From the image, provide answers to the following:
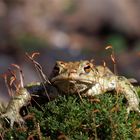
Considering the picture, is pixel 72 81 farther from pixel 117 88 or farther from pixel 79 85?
pixel 117 88

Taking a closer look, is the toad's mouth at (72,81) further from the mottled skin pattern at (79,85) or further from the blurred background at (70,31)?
the blurred background at (70,31)

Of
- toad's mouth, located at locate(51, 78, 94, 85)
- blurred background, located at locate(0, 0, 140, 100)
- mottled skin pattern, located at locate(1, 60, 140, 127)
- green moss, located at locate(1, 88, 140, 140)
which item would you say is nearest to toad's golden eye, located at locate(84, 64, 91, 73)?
mottled skin pattern, located at locate(1, 60, 140, 127)

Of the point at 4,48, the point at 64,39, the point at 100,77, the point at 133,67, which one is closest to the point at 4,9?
the point at 64,39

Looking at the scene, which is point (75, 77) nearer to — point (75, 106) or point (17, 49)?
point (75, 106)

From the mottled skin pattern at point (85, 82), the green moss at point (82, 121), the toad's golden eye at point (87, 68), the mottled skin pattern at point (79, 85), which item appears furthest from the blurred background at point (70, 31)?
the green moss at point (82, 121)

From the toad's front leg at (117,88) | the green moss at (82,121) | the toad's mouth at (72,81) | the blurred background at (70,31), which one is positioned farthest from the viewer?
the blurred background at (70,31)

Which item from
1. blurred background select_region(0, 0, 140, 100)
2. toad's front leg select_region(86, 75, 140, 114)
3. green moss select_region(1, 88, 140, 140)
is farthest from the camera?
blurred background select_region(0, 0, 140, 100)

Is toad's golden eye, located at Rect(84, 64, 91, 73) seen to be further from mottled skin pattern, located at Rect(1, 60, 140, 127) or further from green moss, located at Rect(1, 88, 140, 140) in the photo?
green moss, located at Rect(1, 88, 140, 140)

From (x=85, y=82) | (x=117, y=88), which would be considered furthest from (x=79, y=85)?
(x=117, y=88)
